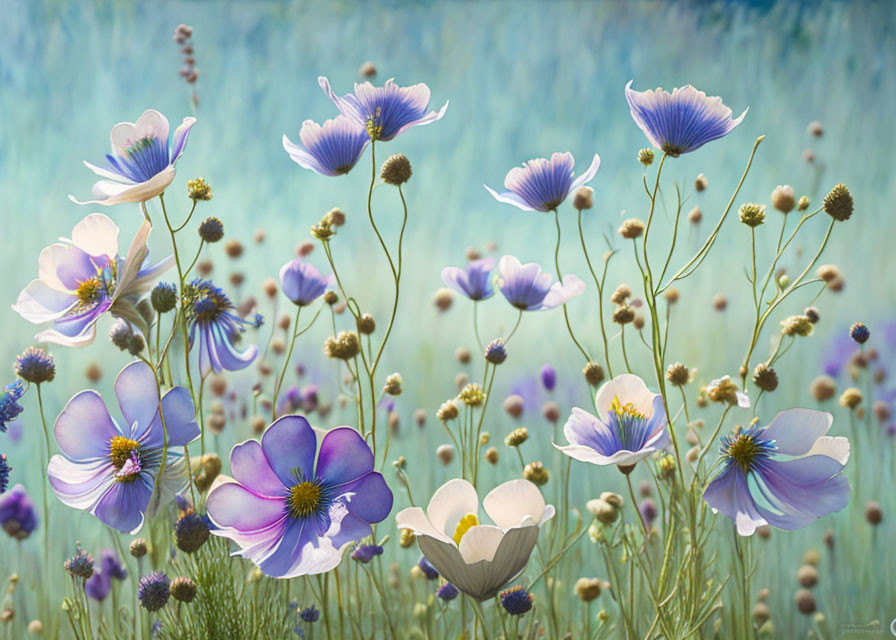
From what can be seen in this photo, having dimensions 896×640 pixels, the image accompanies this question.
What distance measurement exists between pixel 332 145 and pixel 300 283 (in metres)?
0.17

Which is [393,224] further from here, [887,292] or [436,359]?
[887,292]

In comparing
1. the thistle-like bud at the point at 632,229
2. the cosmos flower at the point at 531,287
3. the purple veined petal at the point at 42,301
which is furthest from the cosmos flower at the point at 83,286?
the thistle-like bud at the point at 632,229

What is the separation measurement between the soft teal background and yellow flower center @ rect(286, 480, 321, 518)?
52cm

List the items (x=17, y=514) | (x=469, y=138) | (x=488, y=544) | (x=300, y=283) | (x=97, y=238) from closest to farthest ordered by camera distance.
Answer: (x=488, y=544) → (x=97, y=238) → (x=300, y=283) → (x=17, y=514) → (x=469, y=138)

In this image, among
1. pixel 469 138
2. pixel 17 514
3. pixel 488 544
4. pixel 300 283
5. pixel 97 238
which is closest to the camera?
pixel 488 544

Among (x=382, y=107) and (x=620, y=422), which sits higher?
(x=382, y=107)

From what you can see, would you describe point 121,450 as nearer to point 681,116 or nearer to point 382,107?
point 382,107

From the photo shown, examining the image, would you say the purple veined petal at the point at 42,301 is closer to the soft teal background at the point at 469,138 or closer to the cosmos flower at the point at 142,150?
the cosmos flower at the point at 142,150

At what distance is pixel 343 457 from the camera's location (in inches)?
22.3

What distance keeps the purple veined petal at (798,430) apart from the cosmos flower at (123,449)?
47 centimetres

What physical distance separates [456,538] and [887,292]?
883mm

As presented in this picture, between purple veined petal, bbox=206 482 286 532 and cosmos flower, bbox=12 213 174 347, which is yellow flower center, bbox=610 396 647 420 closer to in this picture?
purple veined petal, bbox=206 482 286 532

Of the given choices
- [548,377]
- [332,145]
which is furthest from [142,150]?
[548,377]

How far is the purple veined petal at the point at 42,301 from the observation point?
64 cm
